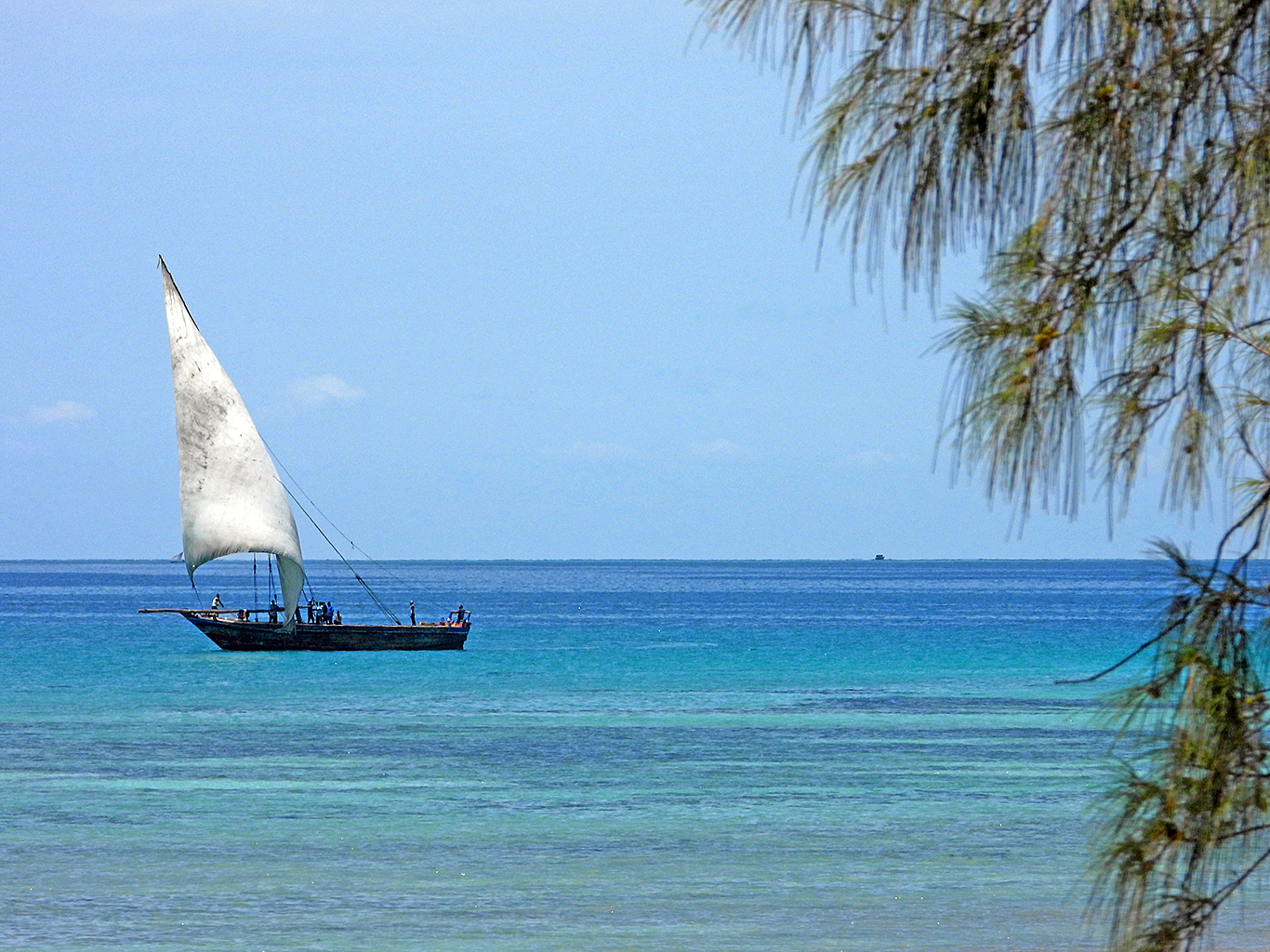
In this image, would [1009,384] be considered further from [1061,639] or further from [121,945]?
[1061,639]

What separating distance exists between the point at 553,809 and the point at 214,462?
1255 inches

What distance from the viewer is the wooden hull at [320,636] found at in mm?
56969

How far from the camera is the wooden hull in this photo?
56969 mm

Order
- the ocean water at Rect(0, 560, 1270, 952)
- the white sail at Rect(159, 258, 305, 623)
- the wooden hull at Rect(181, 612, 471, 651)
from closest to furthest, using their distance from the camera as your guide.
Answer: the ocean water at Rect(0, 560, 1270, 952)
the white sail at Rect(159, 258, 305, 623)
the wooden hull at Rect(181, 612, 471, 651)

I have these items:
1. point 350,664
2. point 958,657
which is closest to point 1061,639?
point 958,657

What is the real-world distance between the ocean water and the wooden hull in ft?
13.8

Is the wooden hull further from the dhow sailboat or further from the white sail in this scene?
the white sail

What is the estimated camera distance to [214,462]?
2028 inches

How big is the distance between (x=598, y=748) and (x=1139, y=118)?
26406 millimetres

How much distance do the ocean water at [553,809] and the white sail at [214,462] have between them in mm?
4331

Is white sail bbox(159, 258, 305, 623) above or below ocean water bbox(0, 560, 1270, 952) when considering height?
above

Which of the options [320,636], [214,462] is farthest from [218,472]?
[320,636]

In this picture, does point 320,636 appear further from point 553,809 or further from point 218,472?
point 553,809

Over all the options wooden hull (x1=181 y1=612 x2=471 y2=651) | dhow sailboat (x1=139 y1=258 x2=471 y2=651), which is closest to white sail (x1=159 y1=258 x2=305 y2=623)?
dhow sailboat (x1=139 y1=258 x2=471 y2=651)
